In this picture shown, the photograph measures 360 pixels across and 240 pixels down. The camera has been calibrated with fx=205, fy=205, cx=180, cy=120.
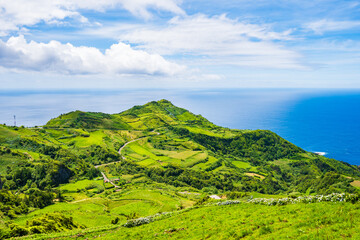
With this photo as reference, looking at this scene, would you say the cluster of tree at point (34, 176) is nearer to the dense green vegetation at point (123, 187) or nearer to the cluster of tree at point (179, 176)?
the dense green vegetation at point (123, 187)

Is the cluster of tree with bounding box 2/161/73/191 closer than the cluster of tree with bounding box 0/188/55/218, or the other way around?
the cluster of tree with bounding box 0/188/55/218

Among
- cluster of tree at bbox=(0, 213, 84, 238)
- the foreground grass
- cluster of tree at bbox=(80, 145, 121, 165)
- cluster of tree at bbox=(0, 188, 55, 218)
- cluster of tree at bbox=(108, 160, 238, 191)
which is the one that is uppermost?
the foreground grass

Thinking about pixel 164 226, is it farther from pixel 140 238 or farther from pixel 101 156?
pixel 101 156

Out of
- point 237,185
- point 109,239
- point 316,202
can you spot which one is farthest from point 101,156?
point 316,202

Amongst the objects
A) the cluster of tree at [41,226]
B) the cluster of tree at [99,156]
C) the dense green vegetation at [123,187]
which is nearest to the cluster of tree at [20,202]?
the dense green vegetation at [123,187]

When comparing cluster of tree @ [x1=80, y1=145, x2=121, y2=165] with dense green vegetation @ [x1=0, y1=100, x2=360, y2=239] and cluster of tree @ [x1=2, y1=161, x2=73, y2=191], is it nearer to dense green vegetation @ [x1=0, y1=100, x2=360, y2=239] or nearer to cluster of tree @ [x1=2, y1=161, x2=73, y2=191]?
dense green vegetation @ [x1=0, y1=100, x2=360, y2=239]

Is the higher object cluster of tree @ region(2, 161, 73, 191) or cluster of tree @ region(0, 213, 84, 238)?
cluster of tree @ region(0, 213, 84, 238)

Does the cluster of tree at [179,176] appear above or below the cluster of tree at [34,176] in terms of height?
below

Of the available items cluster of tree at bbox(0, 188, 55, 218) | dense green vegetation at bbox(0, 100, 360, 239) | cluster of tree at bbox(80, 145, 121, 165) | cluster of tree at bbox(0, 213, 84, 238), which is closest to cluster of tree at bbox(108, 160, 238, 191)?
dense green vegetation at bbox(0, 100, 360, 239)

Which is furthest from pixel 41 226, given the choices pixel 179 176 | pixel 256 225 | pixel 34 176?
pixel 179 176
